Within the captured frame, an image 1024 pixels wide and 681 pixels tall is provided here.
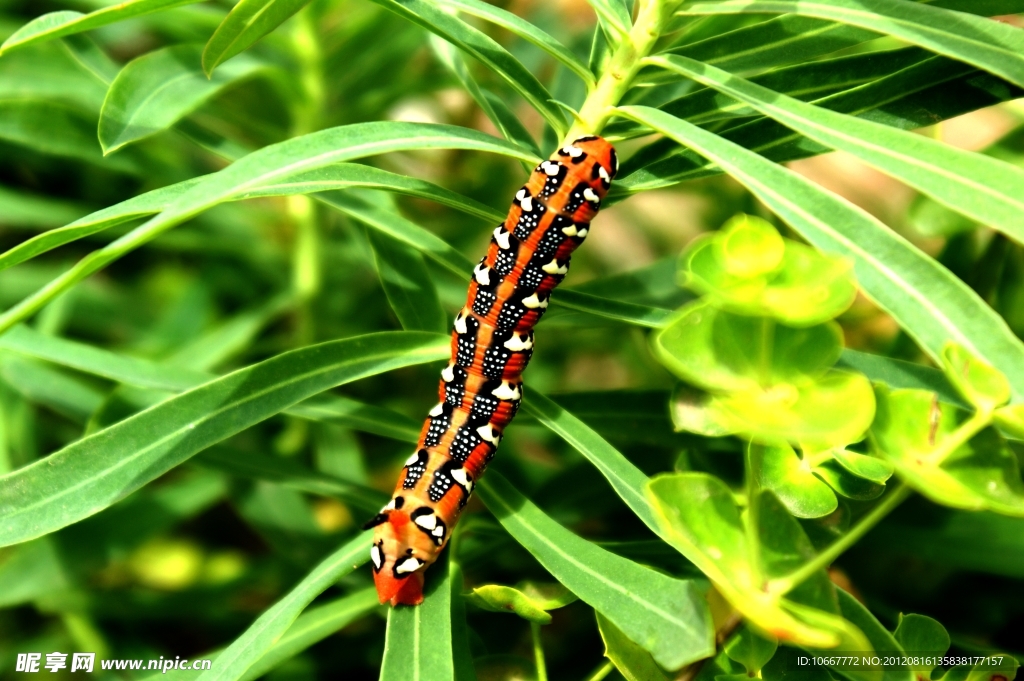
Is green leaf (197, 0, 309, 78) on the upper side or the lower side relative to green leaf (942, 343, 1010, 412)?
upper

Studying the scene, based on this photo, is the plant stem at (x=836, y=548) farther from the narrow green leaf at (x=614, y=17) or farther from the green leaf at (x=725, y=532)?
the narrow green leaf at (x=614, y=17)

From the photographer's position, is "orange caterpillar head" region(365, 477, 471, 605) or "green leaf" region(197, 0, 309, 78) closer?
"green leaf" region(197, 0, 309, 78)

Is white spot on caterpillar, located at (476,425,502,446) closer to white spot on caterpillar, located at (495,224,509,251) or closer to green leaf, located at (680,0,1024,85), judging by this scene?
white spot on caterpillar, located at (495,224,509,251)

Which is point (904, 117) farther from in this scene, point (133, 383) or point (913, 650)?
point (133, 383)

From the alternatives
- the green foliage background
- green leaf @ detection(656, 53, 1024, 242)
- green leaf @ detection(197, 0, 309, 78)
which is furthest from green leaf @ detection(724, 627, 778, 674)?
green leaf @ detection(197, 0, 309, 78)

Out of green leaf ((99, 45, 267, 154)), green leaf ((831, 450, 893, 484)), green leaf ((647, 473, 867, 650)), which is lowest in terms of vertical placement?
green leaf ((647, 473, 867, 650))

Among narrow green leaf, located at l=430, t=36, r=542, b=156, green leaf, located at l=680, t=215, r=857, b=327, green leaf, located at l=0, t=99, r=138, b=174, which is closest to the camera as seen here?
green leaf, located at l=680, t=215, r=857, b=327

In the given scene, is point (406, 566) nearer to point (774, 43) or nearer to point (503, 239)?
point (503, 239)

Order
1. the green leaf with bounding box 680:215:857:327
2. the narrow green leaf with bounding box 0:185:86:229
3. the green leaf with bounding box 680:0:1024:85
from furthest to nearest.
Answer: the narrow green leaf with bounding box 0:185:86:229 < the green leaf with bounding box 680:0:1024:85 < the green leaf with bounding box 680:215:857:327
